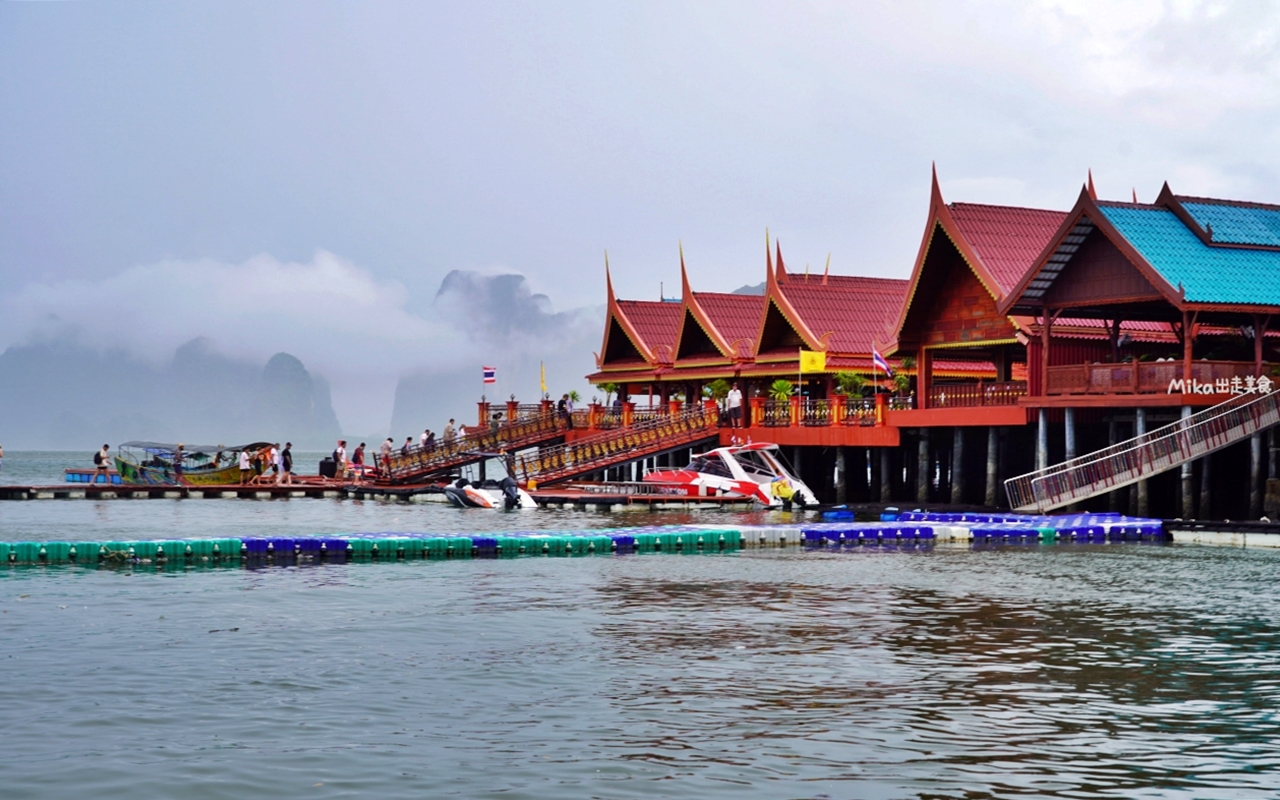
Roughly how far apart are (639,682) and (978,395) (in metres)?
26.3

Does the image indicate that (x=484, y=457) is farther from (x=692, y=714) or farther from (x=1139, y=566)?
(x=692, y=714)

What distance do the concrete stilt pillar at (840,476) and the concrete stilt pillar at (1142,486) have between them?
12.0 metres

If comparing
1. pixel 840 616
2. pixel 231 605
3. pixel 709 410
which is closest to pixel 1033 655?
pixel 840 616

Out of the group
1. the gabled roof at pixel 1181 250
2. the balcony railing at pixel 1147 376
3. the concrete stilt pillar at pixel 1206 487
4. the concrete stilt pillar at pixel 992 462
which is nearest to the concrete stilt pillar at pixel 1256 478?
the concrete stilt pillar at pixel 1206 487

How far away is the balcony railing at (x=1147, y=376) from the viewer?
34156 mm

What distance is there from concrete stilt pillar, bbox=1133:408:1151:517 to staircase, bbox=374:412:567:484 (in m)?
23.3

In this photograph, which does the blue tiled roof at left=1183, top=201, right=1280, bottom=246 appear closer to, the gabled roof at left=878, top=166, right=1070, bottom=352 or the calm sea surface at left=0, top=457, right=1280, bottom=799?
the gabled roof at left=878, top=166, right=1070, bottom=352

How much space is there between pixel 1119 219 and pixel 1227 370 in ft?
15.2

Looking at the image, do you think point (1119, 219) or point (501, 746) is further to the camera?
point (1119, 219)

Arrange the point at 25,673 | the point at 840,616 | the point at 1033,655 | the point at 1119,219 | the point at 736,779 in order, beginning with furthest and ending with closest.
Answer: the point at 1119,219, the point at 840,616, the point at 1033,655, the point at 25,673, the point at 736,779

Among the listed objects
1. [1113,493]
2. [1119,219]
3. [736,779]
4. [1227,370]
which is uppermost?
[1119,219]

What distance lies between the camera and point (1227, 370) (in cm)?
Answer: 3434

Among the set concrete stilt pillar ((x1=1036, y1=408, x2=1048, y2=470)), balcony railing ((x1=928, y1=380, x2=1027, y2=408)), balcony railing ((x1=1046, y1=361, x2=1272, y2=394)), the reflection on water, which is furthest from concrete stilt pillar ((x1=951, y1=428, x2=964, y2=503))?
the reflection on water

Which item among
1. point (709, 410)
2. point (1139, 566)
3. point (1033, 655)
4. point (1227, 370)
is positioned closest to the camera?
point (1033, 655)
